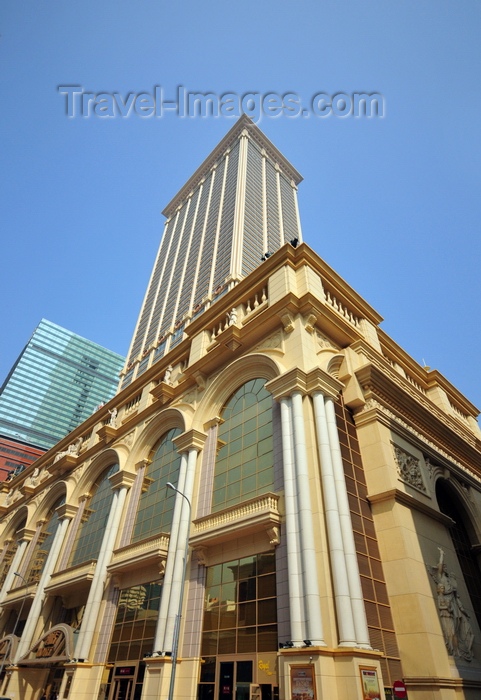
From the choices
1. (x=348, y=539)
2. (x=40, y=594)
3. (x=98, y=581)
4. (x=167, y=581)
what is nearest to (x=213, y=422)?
(x=167, y=581)

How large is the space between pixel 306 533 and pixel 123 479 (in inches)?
680

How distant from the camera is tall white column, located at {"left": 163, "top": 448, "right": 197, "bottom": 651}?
1771 centimetres

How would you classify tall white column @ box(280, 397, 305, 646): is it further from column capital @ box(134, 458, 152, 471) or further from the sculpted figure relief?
the sculpted figure relief

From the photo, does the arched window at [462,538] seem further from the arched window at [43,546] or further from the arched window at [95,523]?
the arched window at [43,546]

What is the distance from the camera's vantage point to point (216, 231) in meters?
73.4

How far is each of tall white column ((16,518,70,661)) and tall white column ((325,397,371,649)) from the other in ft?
79.0

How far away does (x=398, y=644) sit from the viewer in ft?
49.4

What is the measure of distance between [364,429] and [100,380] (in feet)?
561

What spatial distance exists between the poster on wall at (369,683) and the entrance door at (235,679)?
4.36 meters

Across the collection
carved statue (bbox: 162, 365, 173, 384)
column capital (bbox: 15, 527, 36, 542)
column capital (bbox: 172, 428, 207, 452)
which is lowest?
column capital (bbox: 172, 428, 207, 452)

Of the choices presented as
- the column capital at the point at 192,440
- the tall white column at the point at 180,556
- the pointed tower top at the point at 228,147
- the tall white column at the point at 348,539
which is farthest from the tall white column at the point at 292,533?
the pointed tower top at the point at 228,147

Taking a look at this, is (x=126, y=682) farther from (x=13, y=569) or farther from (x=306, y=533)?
(x=13, y=569)

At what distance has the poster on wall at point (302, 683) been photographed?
12.2 metres

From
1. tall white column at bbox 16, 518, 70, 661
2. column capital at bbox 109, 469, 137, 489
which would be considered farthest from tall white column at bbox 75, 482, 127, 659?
tall white column at bbox 16, 518, 70, 661
